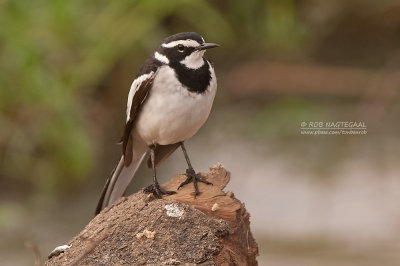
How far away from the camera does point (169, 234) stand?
12.7ft

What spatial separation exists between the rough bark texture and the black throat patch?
2.07 ft

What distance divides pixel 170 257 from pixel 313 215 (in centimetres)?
435

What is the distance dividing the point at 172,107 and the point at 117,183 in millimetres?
758

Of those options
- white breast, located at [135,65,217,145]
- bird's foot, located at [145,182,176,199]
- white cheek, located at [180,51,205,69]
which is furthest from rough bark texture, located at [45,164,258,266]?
white cheek, located at [180,51,205,69]

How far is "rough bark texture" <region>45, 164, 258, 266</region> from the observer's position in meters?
3.78

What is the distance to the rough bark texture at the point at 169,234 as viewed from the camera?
12.4 feet

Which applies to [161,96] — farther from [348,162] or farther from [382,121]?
[382,121]

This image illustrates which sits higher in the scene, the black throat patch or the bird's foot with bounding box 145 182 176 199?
the black throat patch

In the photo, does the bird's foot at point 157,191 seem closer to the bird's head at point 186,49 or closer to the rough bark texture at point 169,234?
the rough bark texture at point 169,234

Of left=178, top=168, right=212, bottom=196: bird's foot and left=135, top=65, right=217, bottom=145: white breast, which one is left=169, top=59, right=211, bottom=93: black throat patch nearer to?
left=135, top=65, right=217, bottom=145: white breast

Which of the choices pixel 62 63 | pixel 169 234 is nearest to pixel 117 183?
pixel 169 234

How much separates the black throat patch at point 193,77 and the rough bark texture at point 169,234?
63 centimetres

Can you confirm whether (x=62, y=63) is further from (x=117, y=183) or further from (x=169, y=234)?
(x=169, y=234)

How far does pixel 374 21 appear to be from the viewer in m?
10.3
